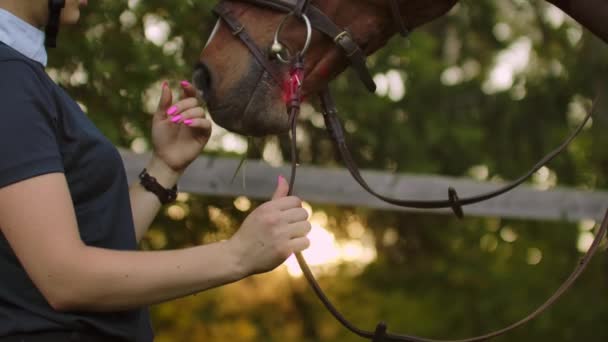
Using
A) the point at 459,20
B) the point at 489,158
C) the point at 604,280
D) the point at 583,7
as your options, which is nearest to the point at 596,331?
the point at 604,280

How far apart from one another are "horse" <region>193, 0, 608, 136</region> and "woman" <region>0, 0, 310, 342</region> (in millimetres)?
440

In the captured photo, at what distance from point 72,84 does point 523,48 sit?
4407mm

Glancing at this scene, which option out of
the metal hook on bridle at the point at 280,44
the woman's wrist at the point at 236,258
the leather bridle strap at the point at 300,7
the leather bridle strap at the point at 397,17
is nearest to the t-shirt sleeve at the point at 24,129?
the woman's wrist at the point at 236,258

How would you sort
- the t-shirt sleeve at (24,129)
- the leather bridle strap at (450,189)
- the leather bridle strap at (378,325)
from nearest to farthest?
the t-shirt sleeve at (24,129)
the leather bridle strap at (378,325)
the leather bridle strap at (450,189)

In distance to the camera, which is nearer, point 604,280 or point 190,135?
point 190,135

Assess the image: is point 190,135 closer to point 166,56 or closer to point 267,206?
point 267,206

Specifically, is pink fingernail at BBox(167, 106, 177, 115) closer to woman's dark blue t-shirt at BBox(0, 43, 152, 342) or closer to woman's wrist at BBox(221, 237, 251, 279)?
woman's dark blue t-shirt at BBox(0, 43, 152, 342)

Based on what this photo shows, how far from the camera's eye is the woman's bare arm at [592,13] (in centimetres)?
201

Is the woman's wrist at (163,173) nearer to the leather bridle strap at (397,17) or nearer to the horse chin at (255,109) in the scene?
the horse chin at (255,109)

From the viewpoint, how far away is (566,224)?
613 centimetres

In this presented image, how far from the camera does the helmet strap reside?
1.44 m

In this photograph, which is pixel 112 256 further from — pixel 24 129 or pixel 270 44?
pixel 270 44

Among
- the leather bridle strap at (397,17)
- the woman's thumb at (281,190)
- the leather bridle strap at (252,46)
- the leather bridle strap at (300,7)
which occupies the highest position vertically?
the leather bridle strap at (397,17)

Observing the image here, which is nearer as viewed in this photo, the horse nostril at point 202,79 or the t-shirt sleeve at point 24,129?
the t-shirt sleeve at point 24,129
